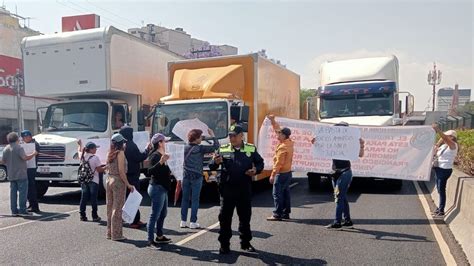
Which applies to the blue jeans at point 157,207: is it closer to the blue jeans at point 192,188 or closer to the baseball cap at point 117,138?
the blue jeans at point 192,188

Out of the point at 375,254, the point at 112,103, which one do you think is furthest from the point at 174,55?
the point at 375,254

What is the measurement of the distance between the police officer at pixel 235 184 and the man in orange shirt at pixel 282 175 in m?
2.02

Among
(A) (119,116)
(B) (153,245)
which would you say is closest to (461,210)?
(B) (153,245)

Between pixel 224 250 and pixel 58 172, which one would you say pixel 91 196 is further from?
pixel 224 250

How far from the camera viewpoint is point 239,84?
11.3 meters

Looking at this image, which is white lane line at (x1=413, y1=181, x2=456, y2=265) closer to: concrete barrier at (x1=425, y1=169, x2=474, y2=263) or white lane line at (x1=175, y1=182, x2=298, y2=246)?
concrete barrier at (x1=425, y1=169, x2=474, y2=263)

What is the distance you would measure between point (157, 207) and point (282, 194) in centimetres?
268

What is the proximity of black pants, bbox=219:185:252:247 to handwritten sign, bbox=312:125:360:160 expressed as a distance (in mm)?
2312

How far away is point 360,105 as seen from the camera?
44.0 feet

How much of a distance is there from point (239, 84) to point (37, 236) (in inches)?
231

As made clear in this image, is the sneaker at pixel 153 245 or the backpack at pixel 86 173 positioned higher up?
the backpack at pixel 86 173

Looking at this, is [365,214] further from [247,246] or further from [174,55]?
[174,55]

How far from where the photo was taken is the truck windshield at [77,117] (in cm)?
1190

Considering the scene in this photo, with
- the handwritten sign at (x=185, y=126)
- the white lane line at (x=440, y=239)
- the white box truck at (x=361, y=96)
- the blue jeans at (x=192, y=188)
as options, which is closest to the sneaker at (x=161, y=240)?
the blue jeans at (x=192, y=188)
